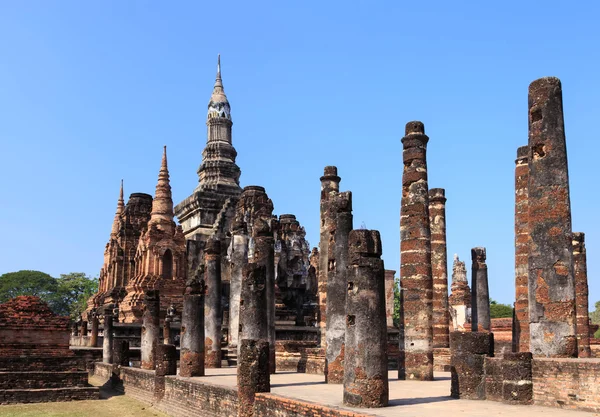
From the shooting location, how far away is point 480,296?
23.3 m

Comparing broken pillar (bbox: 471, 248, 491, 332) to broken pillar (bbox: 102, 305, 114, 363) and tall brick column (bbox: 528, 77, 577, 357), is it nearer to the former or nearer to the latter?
tall brick column (bbox: 528, 77, 577, 357)

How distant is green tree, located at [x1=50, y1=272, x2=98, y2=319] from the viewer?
7162 cm

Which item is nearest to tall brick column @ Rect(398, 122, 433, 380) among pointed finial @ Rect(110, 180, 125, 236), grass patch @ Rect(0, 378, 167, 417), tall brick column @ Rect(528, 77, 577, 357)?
tall brick column @ Rect(528, 77, 577, 357)

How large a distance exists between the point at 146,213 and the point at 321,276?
26.1m

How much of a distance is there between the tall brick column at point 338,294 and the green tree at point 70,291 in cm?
5915

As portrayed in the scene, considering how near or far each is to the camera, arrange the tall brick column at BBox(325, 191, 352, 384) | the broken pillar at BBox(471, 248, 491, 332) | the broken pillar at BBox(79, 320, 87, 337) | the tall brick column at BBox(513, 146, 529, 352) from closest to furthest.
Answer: the tall brick column at BBox(325, 191, 352, 384) < the tall brick column at BBox(513, 146, 529, 352) < the broken pillar at BBox(471, 248, 491, 332) < the broken pillar at BBox(79, 320, 87, 337)

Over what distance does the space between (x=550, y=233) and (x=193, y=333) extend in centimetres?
994

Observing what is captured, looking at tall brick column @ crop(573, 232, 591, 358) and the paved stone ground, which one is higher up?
tall brick column @ crop(573, 232, 591, 358)

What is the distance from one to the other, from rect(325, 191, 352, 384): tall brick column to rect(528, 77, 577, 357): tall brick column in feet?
14.8

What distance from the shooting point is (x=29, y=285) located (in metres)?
70.9

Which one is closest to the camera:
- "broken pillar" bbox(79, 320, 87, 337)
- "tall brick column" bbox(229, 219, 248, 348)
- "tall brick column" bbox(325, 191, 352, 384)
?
"tall brick column" bbox(325, 191, 352, 384)

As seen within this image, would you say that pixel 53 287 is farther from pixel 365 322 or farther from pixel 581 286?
pixel 365 322

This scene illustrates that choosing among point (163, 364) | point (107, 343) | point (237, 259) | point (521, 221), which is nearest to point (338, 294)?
point (163, 364)

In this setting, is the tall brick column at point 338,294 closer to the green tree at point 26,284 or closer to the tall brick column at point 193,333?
the tall brick column at point 193,333
